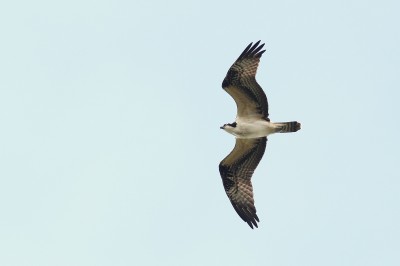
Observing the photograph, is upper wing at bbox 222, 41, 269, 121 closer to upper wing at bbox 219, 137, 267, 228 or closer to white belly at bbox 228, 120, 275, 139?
white belly at bbox 228, 120, 275, 139

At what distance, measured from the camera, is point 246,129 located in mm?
26703

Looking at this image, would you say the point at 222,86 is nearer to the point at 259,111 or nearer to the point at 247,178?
the point at 259,111

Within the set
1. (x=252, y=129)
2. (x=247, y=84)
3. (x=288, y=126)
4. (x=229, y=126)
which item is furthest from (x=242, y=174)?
(x=247, y=84)

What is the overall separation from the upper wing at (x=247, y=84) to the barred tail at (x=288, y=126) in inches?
15.8

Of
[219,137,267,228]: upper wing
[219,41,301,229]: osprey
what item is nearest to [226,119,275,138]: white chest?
[219,41,301,229]: osprey

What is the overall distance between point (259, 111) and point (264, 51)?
1652 millimetres

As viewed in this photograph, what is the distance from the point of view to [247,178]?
27844 mm

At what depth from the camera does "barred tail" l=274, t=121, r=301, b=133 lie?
2623 cm

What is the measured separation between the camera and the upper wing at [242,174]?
90.6 feet

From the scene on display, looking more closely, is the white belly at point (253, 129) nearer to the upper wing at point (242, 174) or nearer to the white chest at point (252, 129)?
the white chest at point (252, 129)

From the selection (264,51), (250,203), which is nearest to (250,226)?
(250,203)

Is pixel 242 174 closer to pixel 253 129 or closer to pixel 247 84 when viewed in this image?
pixel 253 129

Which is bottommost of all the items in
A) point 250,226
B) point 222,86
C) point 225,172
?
point 250,226

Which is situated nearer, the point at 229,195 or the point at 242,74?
the point at 242,74
